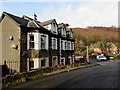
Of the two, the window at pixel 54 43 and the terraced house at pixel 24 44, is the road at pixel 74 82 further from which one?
the window at pixel 54 43

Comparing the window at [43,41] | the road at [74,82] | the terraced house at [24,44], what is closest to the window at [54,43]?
the terraced house at [24,44]

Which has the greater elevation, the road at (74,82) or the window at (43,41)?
the window at (43,41)

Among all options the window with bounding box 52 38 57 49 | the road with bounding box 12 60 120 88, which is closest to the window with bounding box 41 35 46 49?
the window with bounding box 52 38 57 49

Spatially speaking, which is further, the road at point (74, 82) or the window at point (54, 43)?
the window at point (54, 43)

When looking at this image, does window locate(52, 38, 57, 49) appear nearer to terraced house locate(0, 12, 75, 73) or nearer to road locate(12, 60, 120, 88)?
terraced house locate(0, 12, 75, 73)

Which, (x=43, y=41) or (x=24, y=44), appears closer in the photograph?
(x=24, y=44)

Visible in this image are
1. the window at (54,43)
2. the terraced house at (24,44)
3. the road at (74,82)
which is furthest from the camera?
the window at (54,43)

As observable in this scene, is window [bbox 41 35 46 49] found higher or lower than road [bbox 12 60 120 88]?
higher

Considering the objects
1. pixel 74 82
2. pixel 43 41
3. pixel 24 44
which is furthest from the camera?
pixel 43 41

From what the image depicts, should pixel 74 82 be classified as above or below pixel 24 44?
below

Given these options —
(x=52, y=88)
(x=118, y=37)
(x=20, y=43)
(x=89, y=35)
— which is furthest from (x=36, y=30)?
(x=118, y=37)

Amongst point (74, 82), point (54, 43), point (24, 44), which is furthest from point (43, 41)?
point (74, 82)

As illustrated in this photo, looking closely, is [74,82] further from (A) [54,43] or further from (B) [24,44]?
(A) [54,43]

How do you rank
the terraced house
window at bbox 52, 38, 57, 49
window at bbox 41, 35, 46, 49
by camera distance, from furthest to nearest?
window at bbox 52, 38, 57, 49
window at bbox 41, 35, 46, 49
the terraced house
